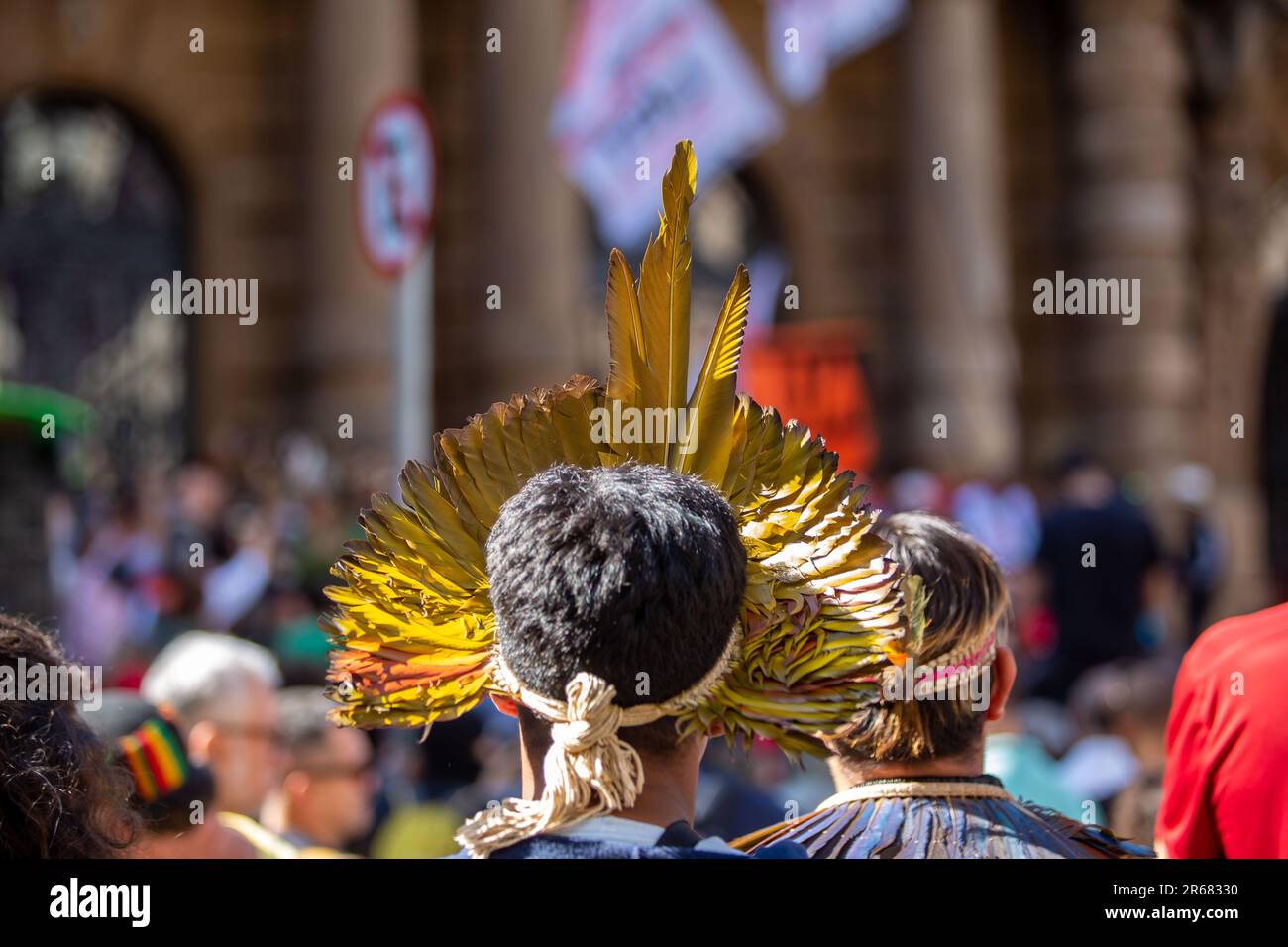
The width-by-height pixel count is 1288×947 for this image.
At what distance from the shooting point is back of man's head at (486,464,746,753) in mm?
2111

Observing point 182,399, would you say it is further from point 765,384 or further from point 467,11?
point 765,384

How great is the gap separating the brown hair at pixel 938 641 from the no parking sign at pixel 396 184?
5.90 m

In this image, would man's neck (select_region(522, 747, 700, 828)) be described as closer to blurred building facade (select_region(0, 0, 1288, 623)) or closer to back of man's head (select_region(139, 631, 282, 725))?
Result: back of man's head (select_region(139, 631, 282, 725))

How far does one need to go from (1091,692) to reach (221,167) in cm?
1085

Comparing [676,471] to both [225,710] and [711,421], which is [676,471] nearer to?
[711,421]

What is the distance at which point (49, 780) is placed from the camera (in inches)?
91.6

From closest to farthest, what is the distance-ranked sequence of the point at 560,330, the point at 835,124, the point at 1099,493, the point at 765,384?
1. the point at 1099,493
2. the point at 765,384
3. the point at 560,330
4. the point at 835,124

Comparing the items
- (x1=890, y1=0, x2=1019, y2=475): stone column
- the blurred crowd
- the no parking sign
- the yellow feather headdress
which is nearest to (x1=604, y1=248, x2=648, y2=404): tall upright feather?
the yellow feather headdress

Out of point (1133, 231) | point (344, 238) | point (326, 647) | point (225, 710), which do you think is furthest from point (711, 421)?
point (1133, 231)

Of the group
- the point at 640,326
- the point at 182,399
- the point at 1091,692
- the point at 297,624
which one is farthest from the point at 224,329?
the point at 640,326

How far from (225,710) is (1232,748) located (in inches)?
103

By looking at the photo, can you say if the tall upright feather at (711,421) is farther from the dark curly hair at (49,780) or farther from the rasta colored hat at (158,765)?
the rasta colored hat at (158,765)

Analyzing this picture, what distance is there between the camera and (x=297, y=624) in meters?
8.39

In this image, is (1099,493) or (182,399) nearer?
(1099,493)
